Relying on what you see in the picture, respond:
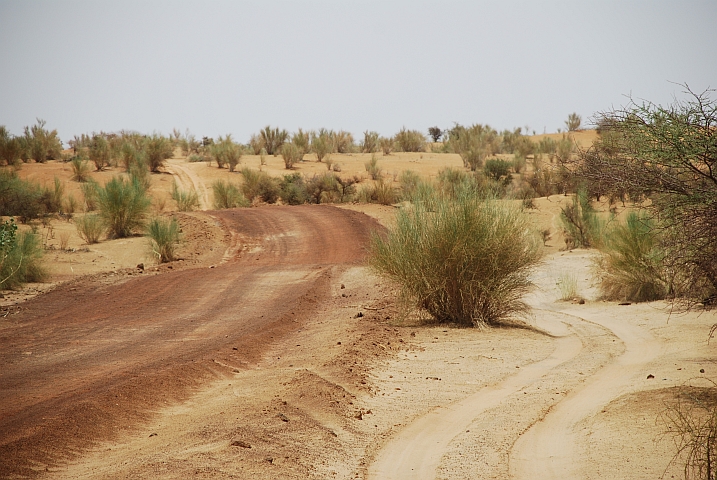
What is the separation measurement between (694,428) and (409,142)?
5405 centimetres

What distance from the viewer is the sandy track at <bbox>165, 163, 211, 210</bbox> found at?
112ft

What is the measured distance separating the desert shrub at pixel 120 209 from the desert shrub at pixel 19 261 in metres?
5.13

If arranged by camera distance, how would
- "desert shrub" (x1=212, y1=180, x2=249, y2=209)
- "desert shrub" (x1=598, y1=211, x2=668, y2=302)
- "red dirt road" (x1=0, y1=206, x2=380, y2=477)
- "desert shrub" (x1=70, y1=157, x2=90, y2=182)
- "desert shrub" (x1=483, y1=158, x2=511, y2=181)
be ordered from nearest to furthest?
"red dirt road" (x1=0, y1=206, x2=380, y2=477) < "desert shrub" (x1=598, y1=211, x2=668, y2=302) < "desert shrub" (x1=212, y1=180, x2=249, y2=209) < "desert shrub" (x1=70, y1=157, x2=90, y2=182) < "desert shrub" (x1=483, y1=158, x2=511, y2=181)

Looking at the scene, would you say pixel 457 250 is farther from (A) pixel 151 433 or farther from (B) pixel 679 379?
(A) pixel 151 433

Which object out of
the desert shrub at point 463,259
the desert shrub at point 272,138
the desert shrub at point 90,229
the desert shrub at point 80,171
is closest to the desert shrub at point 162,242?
the desert shrub at point 90,229

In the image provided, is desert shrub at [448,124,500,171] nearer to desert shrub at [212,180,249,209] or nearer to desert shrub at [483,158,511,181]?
desert shrub at [483,158,511,181]

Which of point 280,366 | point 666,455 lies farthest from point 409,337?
point 666,455

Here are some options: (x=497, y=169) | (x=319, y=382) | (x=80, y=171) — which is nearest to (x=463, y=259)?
(x=319, y=382)

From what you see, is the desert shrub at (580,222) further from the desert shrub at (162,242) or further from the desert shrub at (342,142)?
the desert shrub at (342,142)

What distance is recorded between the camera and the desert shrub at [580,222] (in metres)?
21.8

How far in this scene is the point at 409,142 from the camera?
5900 cm

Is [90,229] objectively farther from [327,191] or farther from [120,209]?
[327,191]

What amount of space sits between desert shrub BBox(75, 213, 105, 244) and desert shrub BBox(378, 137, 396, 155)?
106ft

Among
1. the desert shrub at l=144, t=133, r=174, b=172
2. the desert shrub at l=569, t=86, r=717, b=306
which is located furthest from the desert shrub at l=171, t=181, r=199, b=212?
the desert shrub at l=569, t=86, r=717, b=306
